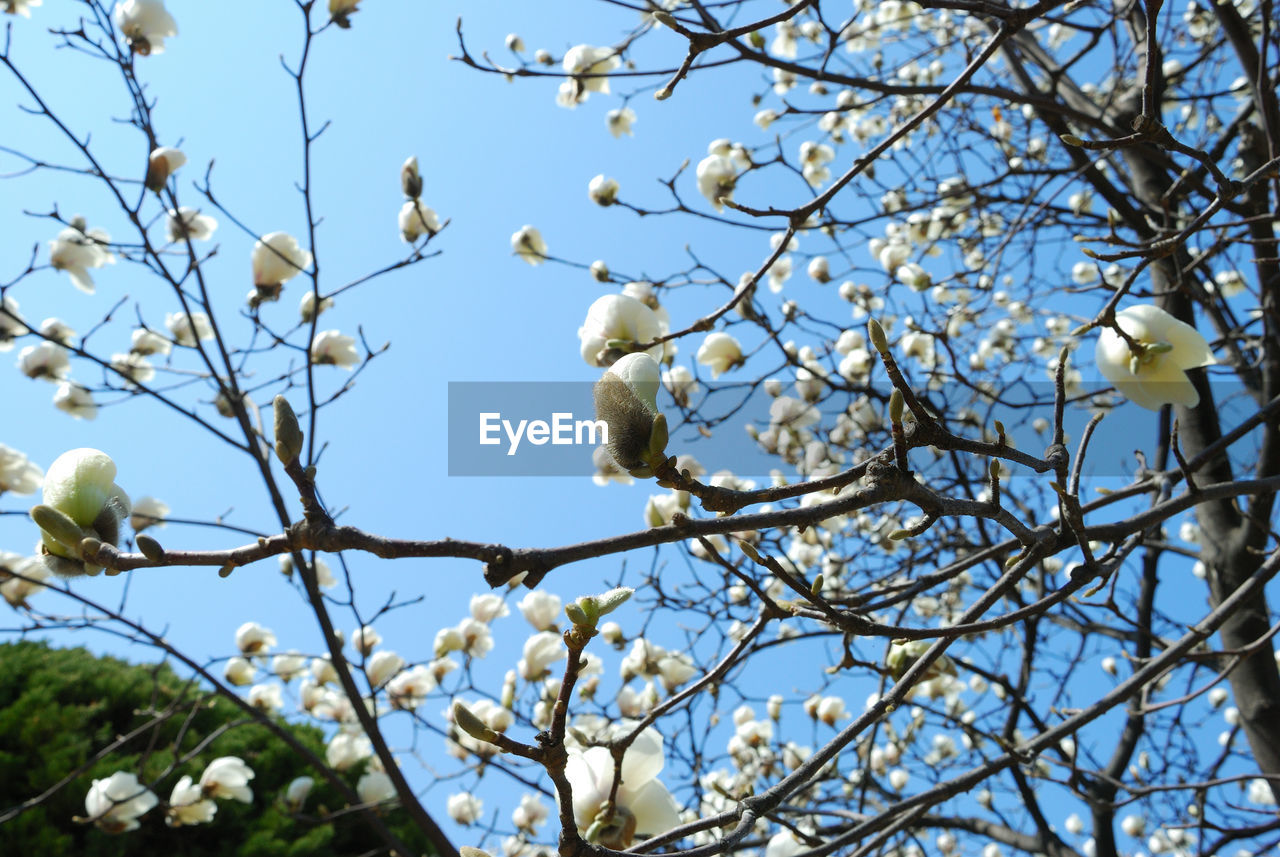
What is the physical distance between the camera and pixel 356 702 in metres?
1.88

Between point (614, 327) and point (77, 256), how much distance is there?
229 cm

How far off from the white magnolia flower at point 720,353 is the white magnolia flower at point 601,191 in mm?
601

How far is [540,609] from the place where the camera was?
2.73m

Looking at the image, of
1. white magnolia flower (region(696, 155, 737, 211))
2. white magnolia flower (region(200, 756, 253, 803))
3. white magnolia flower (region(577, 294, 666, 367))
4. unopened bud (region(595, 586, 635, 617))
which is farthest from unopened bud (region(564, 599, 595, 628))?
white magnolia flower (region(200, 756, 253, 803))

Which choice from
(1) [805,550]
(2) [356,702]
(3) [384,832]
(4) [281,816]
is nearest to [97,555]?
(2) [356,702]

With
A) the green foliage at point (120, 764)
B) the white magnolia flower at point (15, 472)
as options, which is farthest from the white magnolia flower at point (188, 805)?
the white magnolia flower at point (15, 472)

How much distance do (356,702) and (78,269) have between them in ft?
6.02

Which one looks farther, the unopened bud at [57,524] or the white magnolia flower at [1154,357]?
the white magnolia flower at [1154,357]

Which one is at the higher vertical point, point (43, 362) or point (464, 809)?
point (43, 362)

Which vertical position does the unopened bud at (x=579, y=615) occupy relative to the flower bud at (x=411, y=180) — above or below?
below

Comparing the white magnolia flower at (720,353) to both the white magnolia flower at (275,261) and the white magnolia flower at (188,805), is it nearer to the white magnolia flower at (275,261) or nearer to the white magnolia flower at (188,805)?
the white magnolia flower at (275,261)

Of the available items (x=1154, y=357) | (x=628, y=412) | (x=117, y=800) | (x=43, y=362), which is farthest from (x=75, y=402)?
(x=1154, y=357)

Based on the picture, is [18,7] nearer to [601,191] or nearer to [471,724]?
[601,191]

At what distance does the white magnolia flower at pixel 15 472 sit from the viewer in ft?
7.96
